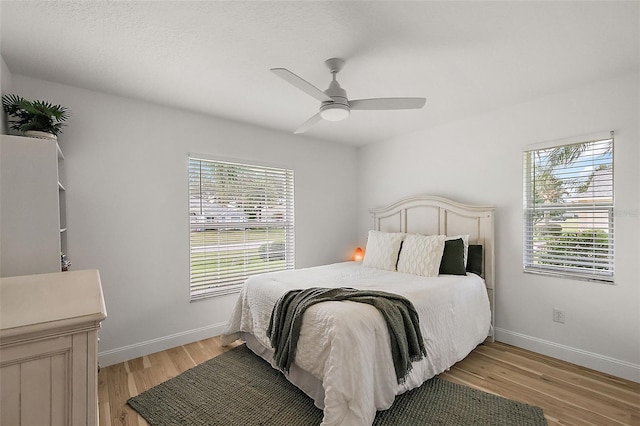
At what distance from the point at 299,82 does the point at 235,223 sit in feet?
6.91

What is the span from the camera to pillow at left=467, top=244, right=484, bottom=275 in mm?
3246

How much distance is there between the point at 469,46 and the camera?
2.07 meters

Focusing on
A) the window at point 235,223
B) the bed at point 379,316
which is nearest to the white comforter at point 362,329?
the bed at point 379,316

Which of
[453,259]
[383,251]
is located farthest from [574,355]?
[383,251]

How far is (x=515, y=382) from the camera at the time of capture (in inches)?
96.3

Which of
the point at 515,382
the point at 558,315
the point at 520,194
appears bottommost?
the point at 515,382

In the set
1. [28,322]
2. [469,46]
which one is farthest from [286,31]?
[28,322]

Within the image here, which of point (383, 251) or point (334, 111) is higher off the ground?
point (334, 111)

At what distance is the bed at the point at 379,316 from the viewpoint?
1823 mm

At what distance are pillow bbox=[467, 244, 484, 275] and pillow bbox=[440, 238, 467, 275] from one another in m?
0.19

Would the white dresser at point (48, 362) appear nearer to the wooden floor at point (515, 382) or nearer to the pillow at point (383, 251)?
the wooden floor at point (515, 382)

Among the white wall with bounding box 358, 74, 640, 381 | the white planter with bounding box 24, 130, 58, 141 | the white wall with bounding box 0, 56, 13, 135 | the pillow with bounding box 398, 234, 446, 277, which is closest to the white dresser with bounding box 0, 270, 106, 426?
the white planter with bounding box 24, 130, 58, 141

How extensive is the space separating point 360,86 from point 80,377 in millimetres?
2626

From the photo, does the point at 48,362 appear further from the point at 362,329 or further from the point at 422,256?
the point at 422,256
